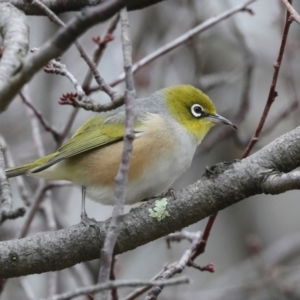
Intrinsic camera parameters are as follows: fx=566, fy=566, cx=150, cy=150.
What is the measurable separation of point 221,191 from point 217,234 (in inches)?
260

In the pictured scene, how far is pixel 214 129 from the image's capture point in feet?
24.7

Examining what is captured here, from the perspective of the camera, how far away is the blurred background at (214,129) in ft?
20.8

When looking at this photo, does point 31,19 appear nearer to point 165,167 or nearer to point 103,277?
point 165,167

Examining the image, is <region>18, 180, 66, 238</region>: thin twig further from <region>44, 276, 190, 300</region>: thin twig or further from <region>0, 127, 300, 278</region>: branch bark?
<region>44, 276, 190, 300</region>: thin twig

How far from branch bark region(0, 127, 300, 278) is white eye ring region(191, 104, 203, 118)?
1723 millimetres

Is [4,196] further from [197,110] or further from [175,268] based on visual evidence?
[197,110]

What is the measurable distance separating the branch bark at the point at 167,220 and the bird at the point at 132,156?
82cm

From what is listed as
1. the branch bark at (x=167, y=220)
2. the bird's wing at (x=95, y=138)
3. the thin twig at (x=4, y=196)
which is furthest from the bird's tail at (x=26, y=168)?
the branch bark at (x=167, y=220)

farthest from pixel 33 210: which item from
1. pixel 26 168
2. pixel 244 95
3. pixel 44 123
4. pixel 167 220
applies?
pixel 244 95

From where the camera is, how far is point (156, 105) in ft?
15.3

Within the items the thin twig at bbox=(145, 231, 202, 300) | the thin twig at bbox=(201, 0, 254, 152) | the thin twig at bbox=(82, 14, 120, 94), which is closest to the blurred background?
the thin twig at bbox=(201, 0, 254, 152)

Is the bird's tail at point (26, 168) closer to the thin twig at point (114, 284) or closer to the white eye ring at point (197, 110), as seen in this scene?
the white eye ring at point (197, 110)

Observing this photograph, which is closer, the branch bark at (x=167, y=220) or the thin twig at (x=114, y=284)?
the thin twig at (x=114, y=284)

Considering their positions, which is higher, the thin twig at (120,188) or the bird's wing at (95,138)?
the bird's wing at (95,138)
